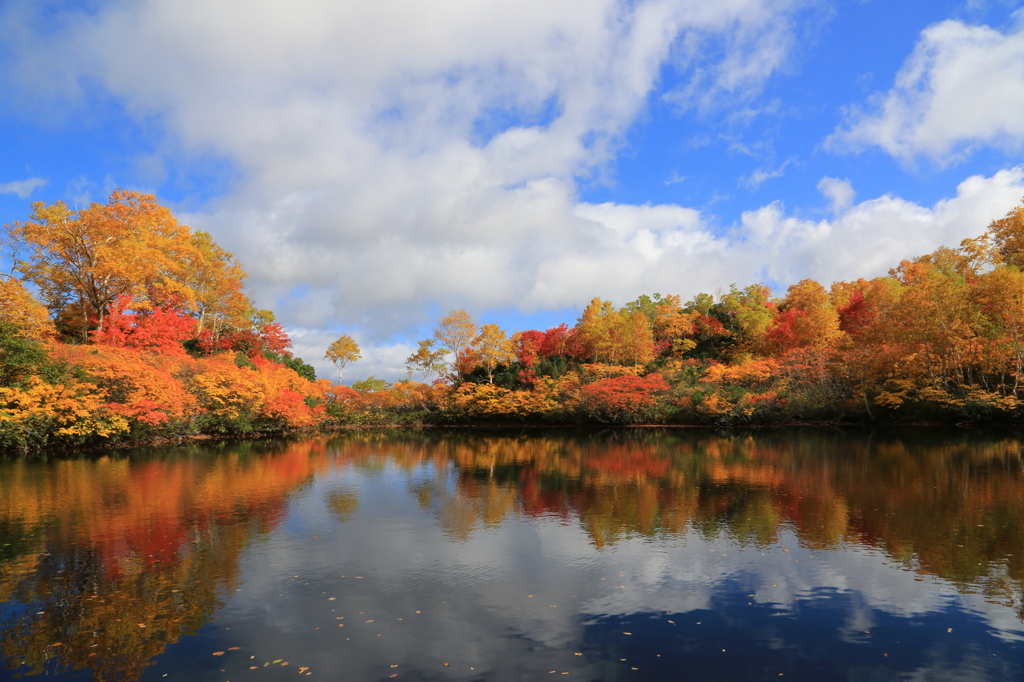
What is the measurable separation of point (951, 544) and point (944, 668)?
4.84m

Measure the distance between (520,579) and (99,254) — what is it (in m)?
33.9

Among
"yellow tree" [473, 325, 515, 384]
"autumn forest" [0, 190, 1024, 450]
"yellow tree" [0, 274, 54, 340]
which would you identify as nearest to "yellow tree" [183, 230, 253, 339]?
"autumn forest" [0, 190, 1024, 450]

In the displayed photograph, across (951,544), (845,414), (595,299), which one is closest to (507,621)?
(951,544)

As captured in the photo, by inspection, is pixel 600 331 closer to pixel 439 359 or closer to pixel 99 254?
pixel 439 359

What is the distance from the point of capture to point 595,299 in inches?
2170

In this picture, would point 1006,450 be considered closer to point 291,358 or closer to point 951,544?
point 951,544

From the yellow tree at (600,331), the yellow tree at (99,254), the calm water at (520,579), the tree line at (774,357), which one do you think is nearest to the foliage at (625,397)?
the tree line at (774,357)

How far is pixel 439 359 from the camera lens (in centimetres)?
4978

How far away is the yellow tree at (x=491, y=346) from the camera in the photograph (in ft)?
160

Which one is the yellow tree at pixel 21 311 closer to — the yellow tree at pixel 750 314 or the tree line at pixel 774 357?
the tree line at pixel 774 357

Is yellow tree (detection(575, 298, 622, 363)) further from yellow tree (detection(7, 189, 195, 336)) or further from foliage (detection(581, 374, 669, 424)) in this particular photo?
yellow tree (detection(7, 189, 195, 336))

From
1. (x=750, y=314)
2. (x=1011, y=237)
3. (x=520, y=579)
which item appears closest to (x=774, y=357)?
(x=750, y=314)

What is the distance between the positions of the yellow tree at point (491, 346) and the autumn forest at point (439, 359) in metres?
0.18

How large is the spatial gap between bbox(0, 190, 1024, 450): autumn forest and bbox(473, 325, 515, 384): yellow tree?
18 centimetres
